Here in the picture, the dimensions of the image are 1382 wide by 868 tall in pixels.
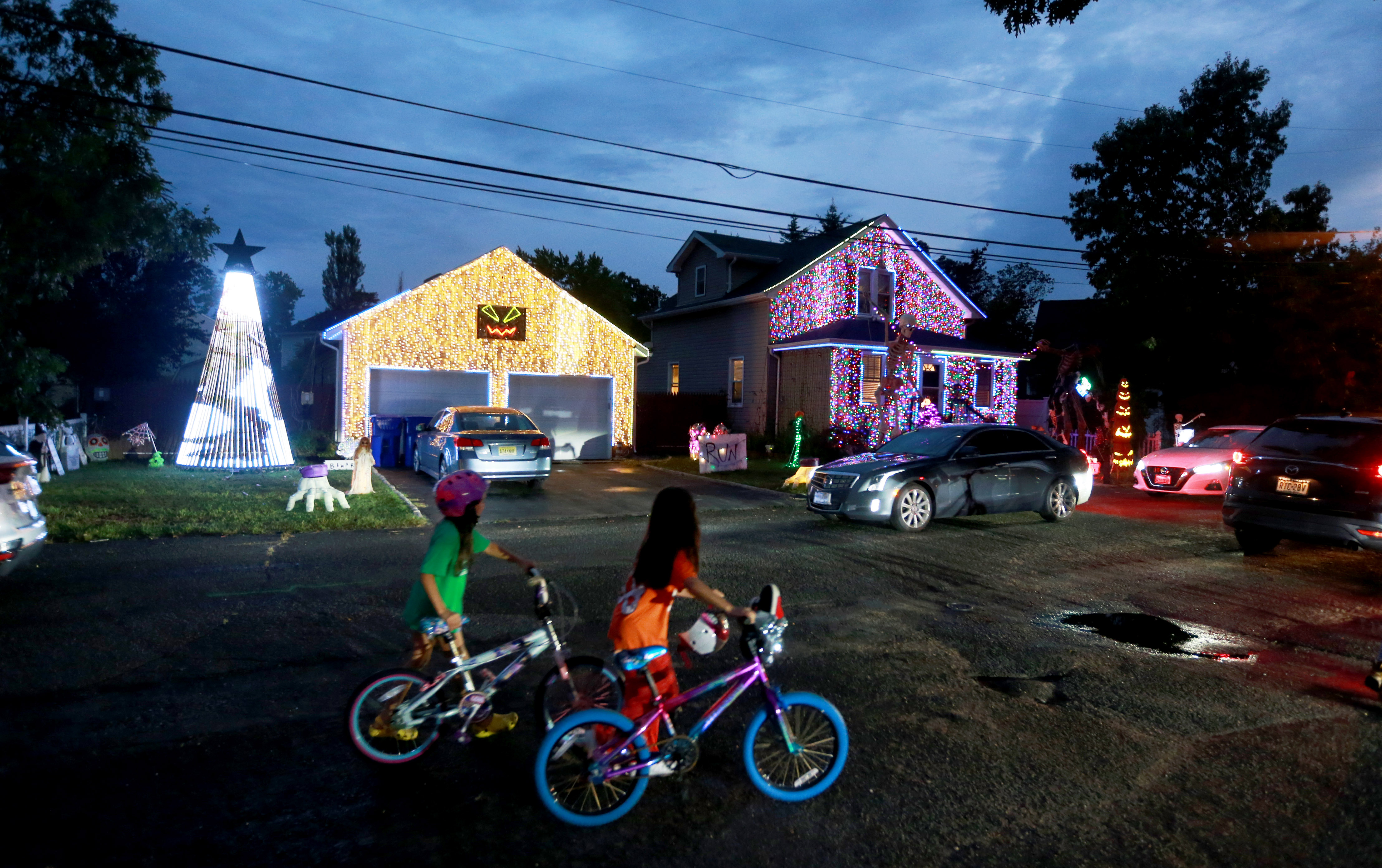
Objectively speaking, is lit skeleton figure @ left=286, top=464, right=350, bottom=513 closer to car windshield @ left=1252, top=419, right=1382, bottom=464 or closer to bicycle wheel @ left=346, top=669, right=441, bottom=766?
bicycle wheel @ left=346, top=669, right=441, bottom=766

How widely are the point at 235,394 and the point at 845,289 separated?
17.4 m

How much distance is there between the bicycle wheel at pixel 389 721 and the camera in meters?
4.16

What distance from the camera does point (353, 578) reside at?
8.48 meters

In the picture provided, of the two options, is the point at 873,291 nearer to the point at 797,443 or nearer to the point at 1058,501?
the point at 797,443

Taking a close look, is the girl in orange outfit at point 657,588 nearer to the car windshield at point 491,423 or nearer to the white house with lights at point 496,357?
the car windshield at point 491,423

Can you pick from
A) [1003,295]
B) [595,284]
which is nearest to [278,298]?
[595,284]

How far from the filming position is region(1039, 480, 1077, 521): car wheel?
13008mm

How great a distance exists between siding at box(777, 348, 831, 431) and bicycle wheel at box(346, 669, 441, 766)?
21398 millimetres

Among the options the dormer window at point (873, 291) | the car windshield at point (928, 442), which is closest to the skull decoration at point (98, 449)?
the car windshield at point (928, 442)

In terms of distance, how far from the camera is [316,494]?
12602 millimetres

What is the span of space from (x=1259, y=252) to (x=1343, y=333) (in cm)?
432

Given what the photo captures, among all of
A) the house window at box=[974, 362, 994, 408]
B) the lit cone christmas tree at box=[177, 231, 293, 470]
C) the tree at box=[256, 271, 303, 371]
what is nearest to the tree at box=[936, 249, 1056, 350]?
the house window at box=[974, 362, 994, 408]

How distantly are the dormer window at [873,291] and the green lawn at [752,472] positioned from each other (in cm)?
661

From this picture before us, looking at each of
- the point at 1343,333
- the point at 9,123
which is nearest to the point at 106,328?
the point at 9,123
